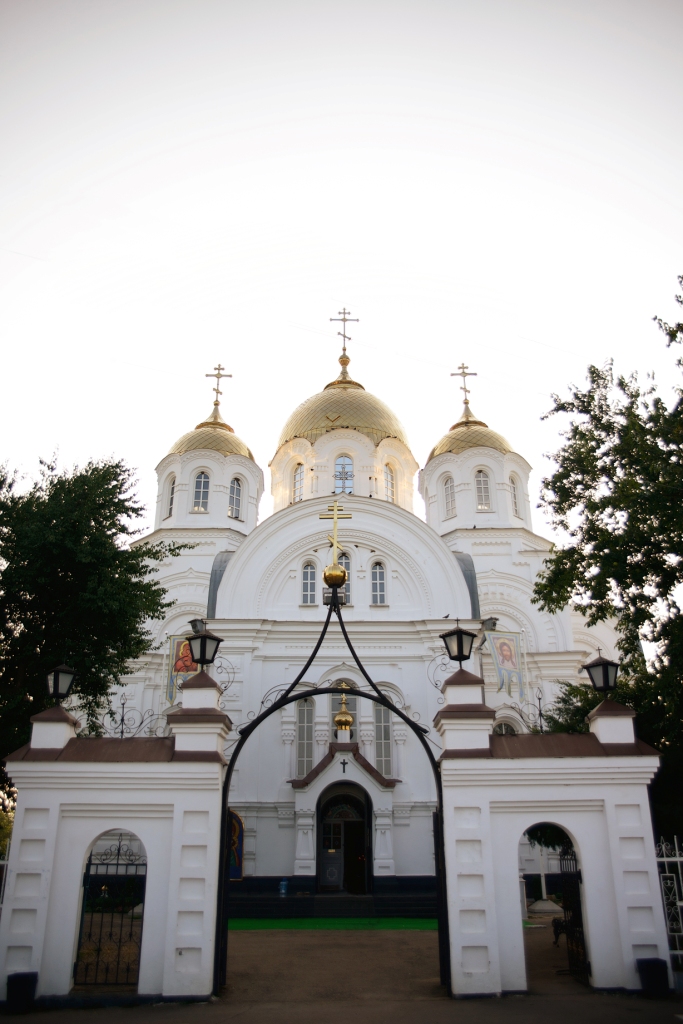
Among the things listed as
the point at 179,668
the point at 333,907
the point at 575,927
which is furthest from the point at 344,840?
the point at 575,927

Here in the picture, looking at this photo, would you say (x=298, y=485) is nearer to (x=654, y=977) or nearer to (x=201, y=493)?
(x=201, y=493)

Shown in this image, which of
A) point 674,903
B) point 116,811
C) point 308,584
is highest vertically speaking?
point 308,584

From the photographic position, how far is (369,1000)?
29.7 ft

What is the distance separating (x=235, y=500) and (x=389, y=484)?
18.0ft

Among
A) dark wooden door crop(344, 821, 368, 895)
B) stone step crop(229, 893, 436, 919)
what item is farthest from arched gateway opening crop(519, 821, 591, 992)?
dark wooden door crop(344, 821, 368, 895)

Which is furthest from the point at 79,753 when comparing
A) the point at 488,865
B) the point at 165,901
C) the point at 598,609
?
the point at 598,609

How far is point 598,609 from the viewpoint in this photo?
14.0 metres

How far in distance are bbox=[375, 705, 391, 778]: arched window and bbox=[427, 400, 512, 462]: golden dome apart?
398 inches

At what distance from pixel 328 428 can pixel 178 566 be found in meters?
7.28

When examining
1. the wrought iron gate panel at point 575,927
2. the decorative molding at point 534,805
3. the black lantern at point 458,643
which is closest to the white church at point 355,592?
the black lantern at point 458,643

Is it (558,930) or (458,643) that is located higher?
(458,643)

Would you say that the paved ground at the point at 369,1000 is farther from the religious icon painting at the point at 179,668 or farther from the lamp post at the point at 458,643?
the religious icon painting at the point at 179,668

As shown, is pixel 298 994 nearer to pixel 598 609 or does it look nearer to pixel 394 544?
pixel 598 609

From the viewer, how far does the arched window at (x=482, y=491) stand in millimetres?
27345
